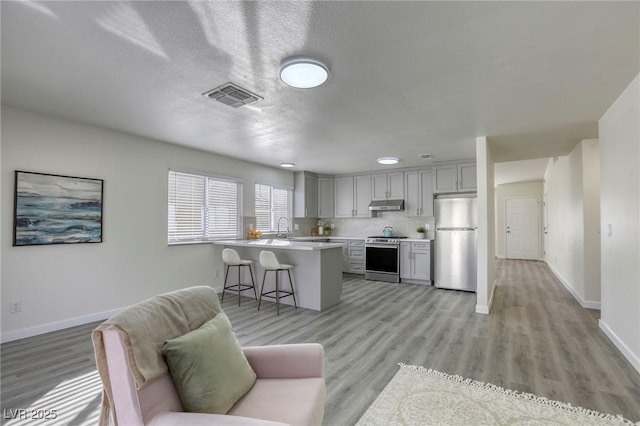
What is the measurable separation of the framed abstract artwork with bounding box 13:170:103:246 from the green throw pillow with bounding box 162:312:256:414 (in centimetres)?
315

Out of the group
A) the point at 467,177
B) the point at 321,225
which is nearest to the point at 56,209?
the point at 321,225

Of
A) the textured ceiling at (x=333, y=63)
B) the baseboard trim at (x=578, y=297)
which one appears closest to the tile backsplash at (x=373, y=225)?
the baseboard trim at (x=578, y=297)

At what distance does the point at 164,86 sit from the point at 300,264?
9.44 feet

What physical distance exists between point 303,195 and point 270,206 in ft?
2.91

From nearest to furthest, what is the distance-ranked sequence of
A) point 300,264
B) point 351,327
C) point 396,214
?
point 351,327
point 300,264
point 396,214

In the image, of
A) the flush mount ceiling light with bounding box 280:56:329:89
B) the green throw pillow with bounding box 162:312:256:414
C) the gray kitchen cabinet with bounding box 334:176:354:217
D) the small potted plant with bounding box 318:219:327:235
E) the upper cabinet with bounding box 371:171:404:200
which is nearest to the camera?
the green throw pillow with bounding box 162:312:256:414

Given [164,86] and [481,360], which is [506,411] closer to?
[481,360]

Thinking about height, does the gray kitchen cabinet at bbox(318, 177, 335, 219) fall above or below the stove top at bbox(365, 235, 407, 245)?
above

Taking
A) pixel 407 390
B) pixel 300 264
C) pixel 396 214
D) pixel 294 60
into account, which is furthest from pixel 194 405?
pixel 396 214

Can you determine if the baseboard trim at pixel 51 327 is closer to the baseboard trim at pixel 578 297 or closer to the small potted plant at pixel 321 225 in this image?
the small potted plant at pixel 321 225

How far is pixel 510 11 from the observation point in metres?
1.71

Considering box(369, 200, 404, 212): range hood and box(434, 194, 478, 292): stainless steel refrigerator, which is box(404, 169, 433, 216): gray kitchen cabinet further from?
box(434, 194, 478, 292): stainless steel refrigerator

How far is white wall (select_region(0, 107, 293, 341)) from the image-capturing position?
318 centimetres

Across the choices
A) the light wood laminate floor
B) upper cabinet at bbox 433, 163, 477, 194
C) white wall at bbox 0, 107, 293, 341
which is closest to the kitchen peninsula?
the light wood laminate floor
